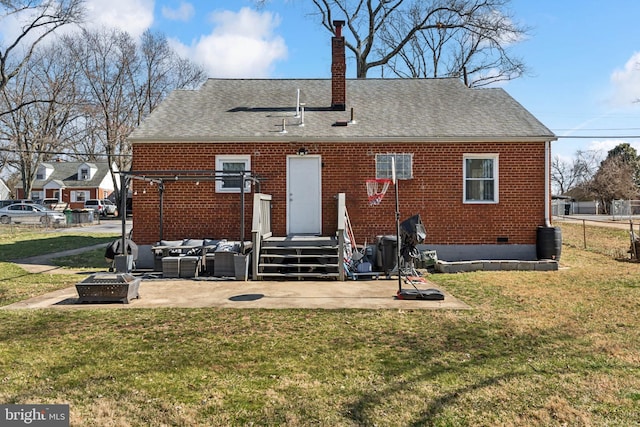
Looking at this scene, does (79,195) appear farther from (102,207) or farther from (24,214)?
(24,214)

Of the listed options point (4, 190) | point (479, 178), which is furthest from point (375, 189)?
point (4, 190)

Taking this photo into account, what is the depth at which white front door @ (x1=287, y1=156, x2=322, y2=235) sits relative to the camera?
12.6 m

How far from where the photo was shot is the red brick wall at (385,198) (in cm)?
1242

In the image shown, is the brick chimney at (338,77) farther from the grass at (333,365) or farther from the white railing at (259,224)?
the grass at (333,365)

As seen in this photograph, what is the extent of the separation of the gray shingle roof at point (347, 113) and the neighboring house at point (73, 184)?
4477cm

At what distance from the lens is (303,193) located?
Result: 12.6m

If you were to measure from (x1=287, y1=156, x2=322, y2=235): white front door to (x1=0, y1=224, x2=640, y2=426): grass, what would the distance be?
5621 mm

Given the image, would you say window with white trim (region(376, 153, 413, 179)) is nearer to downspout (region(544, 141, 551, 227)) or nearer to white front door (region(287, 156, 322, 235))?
white front door (region(287, 156, 322, 235))

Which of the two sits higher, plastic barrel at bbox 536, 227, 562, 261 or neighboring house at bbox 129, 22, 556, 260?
neighboring house at bbox 129, 22, 556, 260

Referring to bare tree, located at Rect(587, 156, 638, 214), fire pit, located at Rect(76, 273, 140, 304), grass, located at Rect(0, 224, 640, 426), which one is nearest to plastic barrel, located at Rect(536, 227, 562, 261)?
grass, located at Rect(0, 224, 640, 426)

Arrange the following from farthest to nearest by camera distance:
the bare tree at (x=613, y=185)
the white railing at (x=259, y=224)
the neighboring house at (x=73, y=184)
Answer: the neighboring house at (x=73, y=184) → the bare tree at (x=613, y=185) → the white railing at (x=259, y=224)

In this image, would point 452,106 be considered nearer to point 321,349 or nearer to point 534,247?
point 534,247

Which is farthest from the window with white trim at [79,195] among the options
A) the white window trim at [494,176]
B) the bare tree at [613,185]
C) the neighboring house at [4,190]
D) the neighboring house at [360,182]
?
the bare tree at [613,185]

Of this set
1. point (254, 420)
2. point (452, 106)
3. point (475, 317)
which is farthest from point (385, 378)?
point (452, 106)
